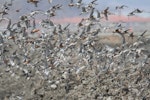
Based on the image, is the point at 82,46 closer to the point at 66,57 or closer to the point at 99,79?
the point at 66,57

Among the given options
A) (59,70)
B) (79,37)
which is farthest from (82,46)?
(59,70)

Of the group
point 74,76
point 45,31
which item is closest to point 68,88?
point 74,76

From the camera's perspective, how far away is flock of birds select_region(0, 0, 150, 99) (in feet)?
37.0

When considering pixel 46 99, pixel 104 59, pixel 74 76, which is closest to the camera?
pixel 46 99

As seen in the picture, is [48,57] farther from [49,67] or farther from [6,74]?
[6,74]

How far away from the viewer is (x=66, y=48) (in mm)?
11930

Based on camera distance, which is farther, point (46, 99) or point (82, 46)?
point (82, 46)

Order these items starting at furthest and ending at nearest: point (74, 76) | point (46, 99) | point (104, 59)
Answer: point (104, 59) → point (74, 76) → point (46, 99)

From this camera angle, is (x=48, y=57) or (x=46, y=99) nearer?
(x=46, y=99)

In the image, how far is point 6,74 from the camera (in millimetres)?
11195

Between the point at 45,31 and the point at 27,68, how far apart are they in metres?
1.26

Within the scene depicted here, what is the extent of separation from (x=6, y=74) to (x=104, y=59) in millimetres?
2396

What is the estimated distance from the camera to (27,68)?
37.3 ft

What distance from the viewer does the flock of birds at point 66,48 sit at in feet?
37.0
